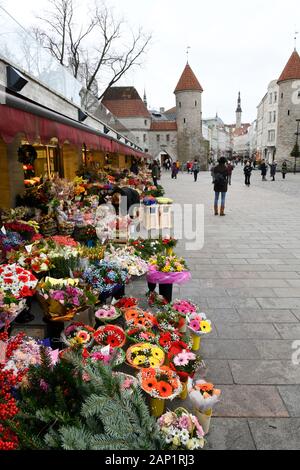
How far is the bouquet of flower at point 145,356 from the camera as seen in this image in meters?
2.91

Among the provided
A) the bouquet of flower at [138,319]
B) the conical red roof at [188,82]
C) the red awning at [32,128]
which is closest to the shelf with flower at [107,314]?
the bouquet of flower at [138,319]

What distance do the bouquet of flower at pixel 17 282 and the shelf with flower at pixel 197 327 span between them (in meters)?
1.68

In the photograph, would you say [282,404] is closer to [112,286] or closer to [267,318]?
[267,318]

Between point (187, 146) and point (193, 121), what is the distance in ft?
12.9

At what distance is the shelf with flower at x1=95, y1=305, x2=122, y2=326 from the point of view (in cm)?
364

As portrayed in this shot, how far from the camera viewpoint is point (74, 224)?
21.3 ft

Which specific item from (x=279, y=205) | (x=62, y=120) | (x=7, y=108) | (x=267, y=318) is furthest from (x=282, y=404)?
(x=279, y=205)

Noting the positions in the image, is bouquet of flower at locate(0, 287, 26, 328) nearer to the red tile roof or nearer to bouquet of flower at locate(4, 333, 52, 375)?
bouquet of flower at locate(4, 333, 52, 375)

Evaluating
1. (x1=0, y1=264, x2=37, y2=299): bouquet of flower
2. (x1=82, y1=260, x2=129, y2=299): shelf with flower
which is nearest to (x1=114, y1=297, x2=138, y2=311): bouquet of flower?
(x1=82, y1=260, x2=129, y2=299): shelf with flower

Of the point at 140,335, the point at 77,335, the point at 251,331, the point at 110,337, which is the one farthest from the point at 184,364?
the point at 251,331

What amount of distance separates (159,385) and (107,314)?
127 centimetres

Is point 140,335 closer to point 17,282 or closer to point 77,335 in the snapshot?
point 77,335

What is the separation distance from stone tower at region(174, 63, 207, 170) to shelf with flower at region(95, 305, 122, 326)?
52.5m

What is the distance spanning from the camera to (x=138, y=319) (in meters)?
3.61
